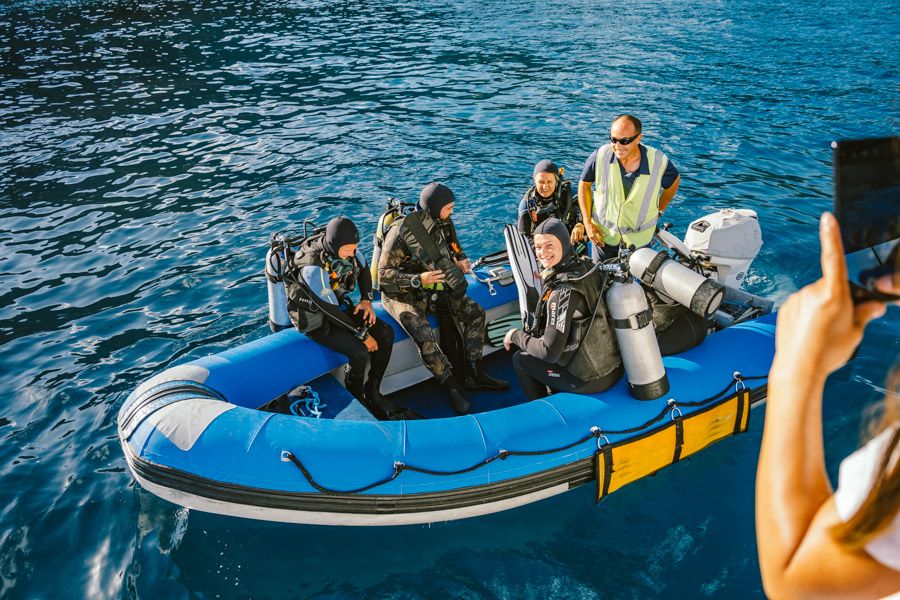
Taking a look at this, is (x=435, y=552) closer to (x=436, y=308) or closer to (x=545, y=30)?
(x=436, y=308)

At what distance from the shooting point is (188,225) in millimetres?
8906

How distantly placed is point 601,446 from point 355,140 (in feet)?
27.6

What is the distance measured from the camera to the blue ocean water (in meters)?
4.38

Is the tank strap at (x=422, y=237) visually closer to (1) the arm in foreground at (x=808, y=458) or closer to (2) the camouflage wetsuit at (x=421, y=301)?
(2) the camouflage wetsuit at (x=421, y=301)

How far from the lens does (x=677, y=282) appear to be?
476cm

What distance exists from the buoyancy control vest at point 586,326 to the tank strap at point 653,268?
72cm

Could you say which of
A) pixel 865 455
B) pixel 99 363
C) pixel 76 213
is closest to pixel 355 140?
pixel 76 213

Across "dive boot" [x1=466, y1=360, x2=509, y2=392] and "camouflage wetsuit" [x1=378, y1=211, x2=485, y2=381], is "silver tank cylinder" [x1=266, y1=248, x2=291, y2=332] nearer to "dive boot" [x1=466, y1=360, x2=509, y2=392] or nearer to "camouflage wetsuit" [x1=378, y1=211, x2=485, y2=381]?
"camouflage wetsuit" [x1=378, y1=211, x2=485, y2=381]

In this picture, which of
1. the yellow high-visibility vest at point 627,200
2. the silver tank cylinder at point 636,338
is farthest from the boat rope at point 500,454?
the yellow high-visibility vest at point 627,200

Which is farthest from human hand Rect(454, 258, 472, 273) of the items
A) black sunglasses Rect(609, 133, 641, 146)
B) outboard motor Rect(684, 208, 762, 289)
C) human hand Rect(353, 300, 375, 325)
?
outboard motor Rect(684, 208, 762, 289)

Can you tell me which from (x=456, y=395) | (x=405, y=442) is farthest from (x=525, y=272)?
(x=405, y=442)

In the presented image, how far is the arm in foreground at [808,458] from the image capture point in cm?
85

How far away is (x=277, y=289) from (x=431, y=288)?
1.23 meters

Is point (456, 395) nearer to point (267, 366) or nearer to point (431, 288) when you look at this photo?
point (431, 288)
